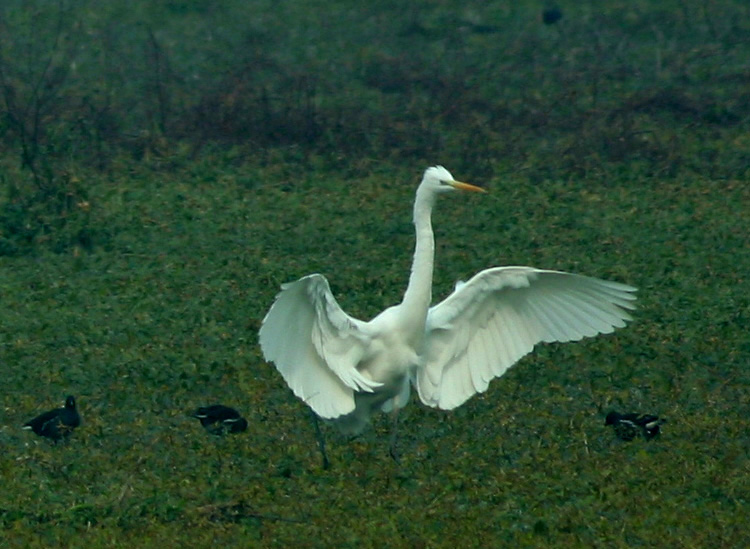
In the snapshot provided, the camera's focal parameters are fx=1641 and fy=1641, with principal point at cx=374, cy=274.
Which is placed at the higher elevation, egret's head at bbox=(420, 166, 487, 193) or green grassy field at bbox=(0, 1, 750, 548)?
egret's head at bbox=(420, 166, 487, 193)

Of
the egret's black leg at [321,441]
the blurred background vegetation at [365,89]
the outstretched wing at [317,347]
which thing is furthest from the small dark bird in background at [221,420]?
the blurred background vegetation at [365,89]

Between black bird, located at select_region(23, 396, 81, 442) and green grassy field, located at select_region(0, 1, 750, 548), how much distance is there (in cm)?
6

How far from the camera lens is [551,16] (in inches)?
709

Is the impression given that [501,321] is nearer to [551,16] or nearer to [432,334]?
[432,334]

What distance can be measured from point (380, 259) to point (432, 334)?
3.55 m

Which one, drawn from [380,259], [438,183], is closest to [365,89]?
[380,259]

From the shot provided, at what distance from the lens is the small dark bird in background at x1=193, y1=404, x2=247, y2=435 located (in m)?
7.25

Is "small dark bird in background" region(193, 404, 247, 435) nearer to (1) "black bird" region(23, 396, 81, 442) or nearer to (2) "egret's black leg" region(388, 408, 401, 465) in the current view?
(1) "black bird" region(23, 396, 81, 442)

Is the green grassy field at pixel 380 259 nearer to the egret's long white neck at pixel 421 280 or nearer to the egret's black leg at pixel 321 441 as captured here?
the egret's black leg at pixel 321 441

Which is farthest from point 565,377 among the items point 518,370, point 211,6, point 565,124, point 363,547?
point 211,6

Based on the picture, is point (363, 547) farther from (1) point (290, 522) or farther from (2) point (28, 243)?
(2) point (28, 243)

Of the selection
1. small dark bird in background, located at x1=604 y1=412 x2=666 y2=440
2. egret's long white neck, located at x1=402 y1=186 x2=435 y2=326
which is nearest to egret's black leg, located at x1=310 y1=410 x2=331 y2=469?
egret's long white neck, located at x1=402 y1=186 x2=435 y2=326

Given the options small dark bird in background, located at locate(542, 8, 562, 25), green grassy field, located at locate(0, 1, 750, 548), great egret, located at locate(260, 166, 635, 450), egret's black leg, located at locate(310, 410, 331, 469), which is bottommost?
small dark bird in background, located at locate(542, 8, 562, 25)

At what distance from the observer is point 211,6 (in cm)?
1884
